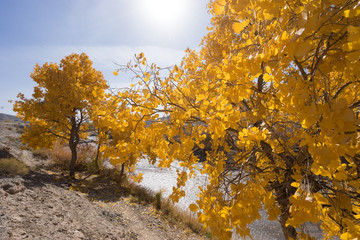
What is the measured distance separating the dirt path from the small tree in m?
2.38

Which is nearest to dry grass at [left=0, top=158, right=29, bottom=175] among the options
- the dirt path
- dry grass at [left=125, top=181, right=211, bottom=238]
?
the dirt path

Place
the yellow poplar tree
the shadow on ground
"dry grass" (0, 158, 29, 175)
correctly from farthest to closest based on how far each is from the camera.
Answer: the shadow on ground < "dry grass" (0, 158, 29, 175) < the yellow poplar tree

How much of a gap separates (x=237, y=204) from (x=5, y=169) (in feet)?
26.0

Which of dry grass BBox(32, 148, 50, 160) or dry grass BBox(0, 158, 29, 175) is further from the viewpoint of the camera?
dry grass BBox(32, 148, 50, 160)

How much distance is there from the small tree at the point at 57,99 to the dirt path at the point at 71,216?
2.38 meters

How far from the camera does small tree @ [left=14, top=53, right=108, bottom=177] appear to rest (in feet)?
23.5

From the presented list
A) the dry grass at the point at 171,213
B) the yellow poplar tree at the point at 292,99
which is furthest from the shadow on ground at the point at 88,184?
the yellow poplar tree at the point at 292,99

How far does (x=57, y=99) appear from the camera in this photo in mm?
7215

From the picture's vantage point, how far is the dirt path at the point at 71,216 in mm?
3357

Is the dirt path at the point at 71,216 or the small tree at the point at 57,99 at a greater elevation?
the small tree at the point at 57,99

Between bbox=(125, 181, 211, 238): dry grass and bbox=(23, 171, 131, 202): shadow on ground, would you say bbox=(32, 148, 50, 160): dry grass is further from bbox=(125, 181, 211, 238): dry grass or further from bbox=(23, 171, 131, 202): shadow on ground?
bbox=(125, 181, 211, 238): dry grass

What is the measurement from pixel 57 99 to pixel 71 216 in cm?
501

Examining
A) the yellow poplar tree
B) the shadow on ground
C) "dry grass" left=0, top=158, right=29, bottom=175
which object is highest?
the yellow poplar tree

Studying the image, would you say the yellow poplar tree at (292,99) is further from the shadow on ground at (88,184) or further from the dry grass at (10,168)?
the dry grass at (10,168)
